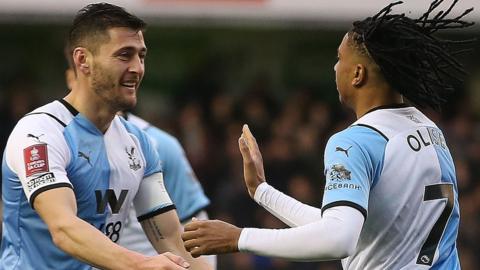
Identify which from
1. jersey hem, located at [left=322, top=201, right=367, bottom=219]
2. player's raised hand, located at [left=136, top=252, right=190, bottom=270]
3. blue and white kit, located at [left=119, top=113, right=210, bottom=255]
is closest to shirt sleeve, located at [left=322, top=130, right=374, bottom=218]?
jersey hem, located at [left=322, top=201, right=367, bottom=219]

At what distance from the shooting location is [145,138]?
21.0ft

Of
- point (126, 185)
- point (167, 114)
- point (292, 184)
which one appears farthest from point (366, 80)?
point (167, 114)

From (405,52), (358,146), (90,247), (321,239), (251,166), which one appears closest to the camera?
(321,239)

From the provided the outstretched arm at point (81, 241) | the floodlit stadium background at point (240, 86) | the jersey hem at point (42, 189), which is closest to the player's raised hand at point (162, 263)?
the outstretched arm at point (81, 241)

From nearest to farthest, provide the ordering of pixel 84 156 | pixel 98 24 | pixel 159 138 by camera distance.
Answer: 1. pixel 84 156
2. pixel 98 24
3. pixel 159 138

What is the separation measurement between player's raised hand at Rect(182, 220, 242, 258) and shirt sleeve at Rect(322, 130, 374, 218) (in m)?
0.42

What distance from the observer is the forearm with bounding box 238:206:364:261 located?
195 inches

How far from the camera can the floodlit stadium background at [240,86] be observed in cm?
1305

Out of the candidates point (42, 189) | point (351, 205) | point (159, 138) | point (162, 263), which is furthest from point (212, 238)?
point (159, 138)

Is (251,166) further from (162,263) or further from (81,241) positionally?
(81,241)

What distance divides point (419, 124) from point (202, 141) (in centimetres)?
844

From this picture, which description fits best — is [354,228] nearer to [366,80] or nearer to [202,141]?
[366,80]

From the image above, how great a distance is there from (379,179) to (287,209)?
0.55 m

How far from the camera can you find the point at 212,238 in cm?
521
